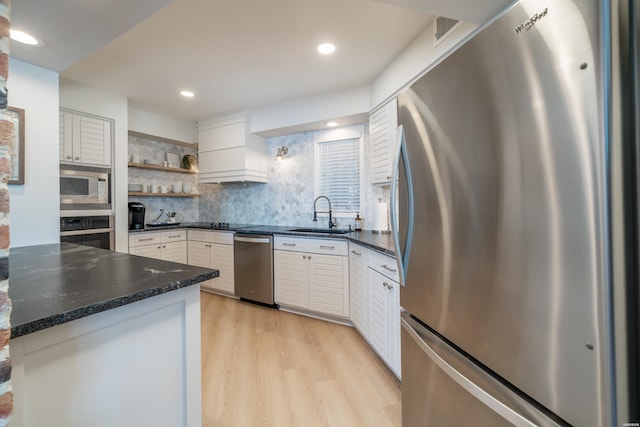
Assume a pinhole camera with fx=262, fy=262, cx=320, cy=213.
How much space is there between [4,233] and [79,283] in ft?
2.24

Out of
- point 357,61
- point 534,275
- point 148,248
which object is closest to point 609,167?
point 534,275

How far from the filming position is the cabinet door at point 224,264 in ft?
11.3

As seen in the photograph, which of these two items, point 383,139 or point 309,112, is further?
point 309,112

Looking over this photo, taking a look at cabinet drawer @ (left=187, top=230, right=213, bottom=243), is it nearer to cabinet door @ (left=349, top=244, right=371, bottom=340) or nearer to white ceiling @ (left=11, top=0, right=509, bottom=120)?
white ceiling @ (left=11, top=0, right=509, bottom=120)

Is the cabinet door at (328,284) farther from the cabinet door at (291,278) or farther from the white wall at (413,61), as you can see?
the white wall at (413,61)

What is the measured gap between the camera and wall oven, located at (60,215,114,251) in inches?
105

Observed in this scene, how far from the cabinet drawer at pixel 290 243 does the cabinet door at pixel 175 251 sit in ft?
5.23

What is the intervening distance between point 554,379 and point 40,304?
136 centimetres

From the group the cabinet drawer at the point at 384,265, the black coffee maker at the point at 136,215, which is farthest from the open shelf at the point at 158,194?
A: the cabinet drawer at the point at 384,265

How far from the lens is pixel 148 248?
3.36 metres

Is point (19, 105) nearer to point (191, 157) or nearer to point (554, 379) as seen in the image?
point (191, 157)

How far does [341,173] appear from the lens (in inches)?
134

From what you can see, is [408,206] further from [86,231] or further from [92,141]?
[92,141]

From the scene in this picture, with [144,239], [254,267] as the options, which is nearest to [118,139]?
[144,239]
